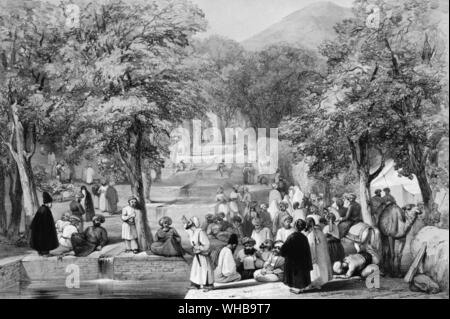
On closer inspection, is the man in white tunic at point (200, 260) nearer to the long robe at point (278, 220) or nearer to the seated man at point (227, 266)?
the seated man at point (227, 266)

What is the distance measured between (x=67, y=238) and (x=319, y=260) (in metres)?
4.27

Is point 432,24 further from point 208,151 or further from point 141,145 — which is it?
point 141,145

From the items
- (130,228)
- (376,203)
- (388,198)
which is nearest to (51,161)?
(130,228)

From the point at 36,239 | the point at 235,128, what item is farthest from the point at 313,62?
the point at 36,239

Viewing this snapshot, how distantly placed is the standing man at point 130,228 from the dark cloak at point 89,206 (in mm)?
540

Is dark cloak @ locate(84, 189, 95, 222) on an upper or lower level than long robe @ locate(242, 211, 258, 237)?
upper

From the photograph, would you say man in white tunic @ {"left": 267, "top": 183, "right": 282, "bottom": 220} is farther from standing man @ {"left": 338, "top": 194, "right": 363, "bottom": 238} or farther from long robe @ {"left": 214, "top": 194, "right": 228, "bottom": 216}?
standing man @ {"left": 338, "top": 194, "right": 363, "bottom": 238}

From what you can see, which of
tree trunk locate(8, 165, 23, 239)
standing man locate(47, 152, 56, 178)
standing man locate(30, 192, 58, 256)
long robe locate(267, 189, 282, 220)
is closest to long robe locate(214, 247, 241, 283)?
long robe locate(267, 189, 282, 220)

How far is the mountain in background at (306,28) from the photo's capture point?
33.5 ft

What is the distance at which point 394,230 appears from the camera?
10.2m

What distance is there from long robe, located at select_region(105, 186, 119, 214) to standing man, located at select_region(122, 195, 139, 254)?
7.0 inches

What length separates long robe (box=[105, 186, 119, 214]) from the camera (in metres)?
10.2

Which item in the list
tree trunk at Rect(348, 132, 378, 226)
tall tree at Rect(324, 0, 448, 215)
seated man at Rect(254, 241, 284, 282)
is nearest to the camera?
seated man at Rect(254, 241, 284, 282)

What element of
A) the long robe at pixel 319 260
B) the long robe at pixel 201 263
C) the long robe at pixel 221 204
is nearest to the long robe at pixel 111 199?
the long robe at pixel 201 263
